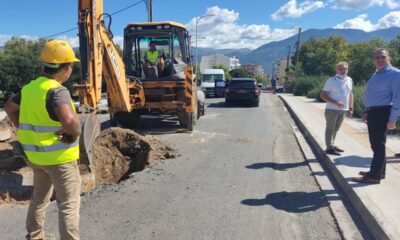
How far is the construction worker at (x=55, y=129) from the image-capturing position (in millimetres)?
3691

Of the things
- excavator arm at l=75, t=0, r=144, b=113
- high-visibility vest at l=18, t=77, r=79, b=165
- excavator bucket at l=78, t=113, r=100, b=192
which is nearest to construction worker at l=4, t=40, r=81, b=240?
high-visibility vest at l=18, t=77, r=79, b=165

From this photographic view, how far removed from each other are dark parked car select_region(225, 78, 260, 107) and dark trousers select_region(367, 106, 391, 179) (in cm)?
1759

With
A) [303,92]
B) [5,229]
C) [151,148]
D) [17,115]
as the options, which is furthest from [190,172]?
[303,92]

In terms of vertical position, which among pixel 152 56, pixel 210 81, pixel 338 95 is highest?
pixel 152 56

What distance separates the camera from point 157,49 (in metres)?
13.3

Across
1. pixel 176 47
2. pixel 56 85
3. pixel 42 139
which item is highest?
pixel 176 47

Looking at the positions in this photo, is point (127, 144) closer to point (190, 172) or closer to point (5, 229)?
point (190, 172)

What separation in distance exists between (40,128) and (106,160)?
438 cm

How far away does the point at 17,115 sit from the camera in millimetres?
4137

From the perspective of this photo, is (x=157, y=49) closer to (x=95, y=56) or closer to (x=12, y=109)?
(x=95, y=56)

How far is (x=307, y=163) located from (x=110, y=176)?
12.5 feet

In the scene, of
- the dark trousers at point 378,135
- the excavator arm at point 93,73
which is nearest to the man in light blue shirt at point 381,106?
the dark trousers at point 378,135

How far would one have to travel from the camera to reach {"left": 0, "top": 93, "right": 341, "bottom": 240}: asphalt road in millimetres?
4926

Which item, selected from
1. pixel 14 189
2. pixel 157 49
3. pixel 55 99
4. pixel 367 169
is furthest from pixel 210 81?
pixel 55 99
